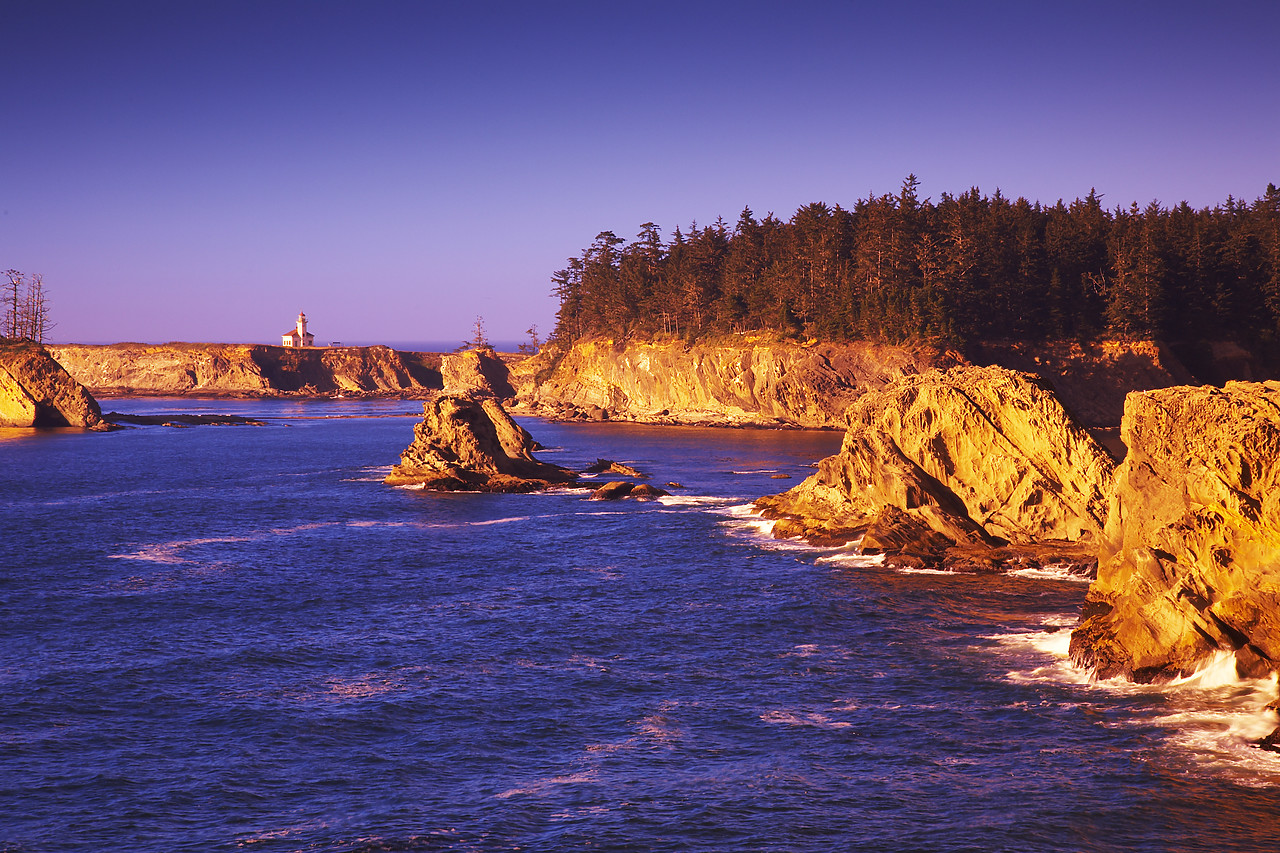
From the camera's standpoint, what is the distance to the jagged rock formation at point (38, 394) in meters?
120

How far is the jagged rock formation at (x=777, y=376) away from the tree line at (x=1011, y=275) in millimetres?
2355

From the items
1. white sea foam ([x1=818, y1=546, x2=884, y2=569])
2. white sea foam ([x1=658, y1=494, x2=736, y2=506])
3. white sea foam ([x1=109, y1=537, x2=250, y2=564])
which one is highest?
white sea foam ([x1=658, y1=494, x2=736, y2=506])

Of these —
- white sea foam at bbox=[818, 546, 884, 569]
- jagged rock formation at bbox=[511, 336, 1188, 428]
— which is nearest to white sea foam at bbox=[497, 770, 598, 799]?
white sea foam at bbox=[818, 546, 884, 569]

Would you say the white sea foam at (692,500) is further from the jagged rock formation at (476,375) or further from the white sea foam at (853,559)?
the jagged rock formation at (476,375)

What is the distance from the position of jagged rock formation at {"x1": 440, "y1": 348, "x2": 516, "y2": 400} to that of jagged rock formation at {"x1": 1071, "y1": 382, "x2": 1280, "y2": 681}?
531 feet

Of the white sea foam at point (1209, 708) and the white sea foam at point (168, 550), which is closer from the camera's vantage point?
the white sea foam at point (1209, 708)

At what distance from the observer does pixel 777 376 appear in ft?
365

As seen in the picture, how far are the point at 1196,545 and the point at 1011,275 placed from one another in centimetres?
8121

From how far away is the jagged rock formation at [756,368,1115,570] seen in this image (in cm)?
4066

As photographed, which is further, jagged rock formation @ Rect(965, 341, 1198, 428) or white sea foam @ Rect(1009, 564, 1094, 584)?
jagged rock formation @ Rect(965, 341, 1198, 428)

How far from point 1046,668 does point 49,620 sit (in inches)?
1346

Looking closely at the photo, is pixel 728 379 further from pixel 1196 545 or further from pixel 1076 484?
pixel 1196 545

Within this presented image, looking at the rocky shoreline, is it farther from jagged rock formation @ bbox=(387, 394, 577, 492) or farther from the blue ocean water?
the blue ocean water

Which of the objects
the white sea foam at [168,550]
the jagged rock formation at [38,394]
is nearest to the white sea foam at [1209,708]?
the white sea foam at [168,550]
